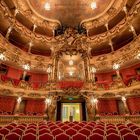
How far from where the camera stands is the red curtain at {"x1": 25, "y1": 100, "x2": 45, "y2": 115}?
37.4ft

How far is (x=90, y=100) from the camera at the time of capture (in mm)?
9656

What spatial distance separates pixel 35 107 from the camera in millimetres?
11578

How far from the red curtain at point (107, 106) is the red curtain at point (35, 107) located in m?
5.52

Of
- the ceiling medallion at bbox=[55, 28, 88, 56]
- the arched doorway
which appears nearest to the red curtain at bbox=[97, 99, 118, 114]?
the arched doorway

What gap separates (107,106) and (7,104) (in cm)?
914

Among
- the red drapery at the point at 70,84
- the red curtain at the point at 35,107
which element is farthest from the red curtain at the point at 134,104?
the red curtain at the point at 35,107

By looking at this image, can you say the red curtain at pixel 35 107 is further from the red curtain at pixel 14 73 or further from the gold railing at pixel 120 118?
the gold railing at pixel 120 118

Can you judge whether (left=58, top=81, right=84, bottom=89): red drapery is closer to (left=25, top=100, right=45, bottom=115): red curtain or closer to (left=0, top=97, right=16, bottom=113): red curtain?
(left=25, top=100, right=45, bottom=115): red curtain

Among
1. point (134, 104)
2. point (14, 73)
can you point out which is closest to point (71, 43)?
point (14, 73)

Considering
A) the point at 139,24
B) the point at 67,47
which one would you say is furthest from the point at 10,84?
the point at 139,24

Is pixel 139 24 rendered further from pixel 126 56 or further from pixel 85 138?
pixel 85 138

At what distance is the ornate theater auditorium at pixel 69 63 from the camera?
968cm

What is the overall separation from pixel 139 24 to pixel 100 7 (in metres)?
4.63

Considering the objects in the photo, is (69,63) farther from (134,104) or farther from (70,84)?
(134,104)
